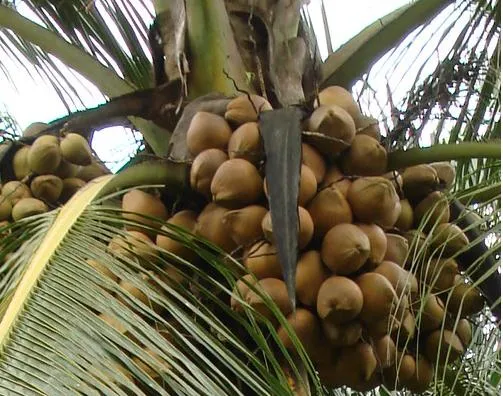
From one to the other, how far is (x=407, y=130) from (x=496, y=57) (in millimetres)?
329

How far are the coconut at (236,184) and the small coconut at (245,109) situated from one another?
4.5 inches

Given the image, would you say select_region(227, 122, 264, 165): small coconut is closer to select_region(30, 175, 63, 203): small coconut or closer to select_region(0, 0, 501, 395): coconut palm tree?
select_region(0, 0, 501, 395): coconut palm tree

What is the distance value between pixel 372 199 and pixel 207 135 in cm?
31

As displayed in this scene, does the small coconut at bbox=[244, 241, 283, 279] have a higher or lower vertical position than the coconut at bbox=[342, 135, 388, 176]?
lower

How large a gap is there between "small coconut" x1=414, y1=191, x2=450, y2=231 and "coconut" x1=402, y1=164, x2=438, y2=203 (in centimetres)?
2

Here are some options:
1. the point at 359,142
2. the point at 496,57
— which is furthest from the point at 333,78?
the point at 496,57

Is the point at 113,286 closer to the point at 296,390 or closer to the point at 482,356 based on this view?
the point at 296,390

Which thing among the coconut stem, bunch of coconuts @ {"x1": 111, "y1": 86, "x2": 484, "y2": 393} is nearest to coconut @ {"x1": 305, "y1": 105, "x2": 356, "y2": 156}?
bunch of coconuts @ {"x1": 111, "y1": 86, "x2": 484, "y2": 393}

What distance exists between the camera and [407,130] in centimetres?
210

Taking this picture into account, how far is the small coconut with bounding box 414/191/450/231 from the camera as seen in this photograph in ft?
5.85

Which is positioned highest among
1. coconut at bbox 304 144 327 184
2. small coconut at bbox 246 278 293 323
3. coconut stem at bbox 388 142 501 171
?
coconut stem at bbox 388 142 501 171

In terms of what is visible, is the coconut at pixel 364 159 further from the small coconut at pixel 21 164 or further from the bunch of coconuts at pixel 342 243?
the small coconut at pixel 21 164

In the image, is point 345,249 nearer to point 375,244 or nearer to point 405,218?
point 375,244

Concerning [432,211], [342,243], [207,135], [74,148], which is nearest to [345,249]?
[342,243]
